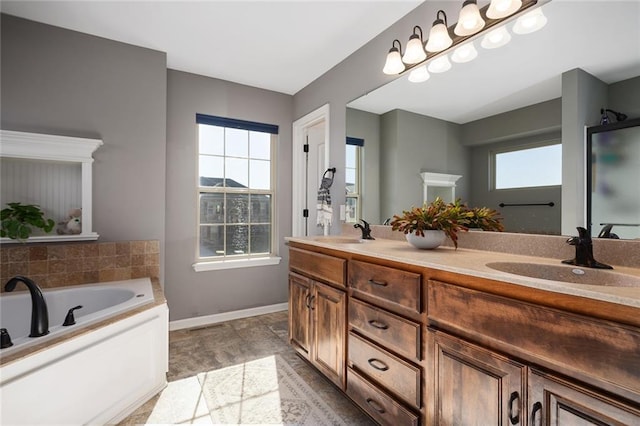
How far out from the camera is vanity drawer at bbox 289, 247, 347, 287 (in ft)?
5.70

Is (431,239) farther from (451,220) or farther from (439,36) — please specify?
(439,36)

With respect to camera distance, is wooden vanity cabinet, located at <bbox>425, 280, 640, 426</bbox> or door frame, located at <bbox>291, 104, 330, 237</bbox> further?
door frame, located at <bbox>291, 104, 330, 237</bbox>

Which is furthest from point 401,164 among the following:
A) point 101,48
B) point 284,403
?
point 101,48

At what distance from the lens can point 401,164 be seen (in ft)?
6.97

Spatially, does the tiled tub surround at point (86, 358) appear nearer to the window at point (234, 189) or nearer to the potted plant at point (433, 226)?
the window at point (234, 189)

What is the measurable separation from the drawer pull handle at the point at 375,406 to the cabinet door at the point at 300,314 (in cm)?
63

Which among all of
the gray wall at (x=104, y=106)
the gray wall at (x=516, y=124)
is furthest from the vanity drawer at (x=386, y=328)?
the gray wall at (x=104, y=106)

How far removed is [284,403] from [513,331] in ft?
4.63

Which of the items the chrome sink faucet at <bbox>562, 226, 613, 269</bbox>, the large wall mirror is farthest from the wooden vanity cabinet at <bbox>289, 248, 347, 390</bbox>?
the chrome sink faucet at <bbox>562, 226, 613, 269</bbox>

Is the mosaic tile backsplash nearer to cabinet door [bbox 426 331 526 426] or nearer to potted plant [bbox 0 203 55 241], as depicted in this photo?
potted plant [bbox 0 203 55 241]

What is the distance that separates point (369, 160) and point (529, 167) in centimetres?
116

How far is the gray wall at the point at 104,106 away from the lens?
221 cm

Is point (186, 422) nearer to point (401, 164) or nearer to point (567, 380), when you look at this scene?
point (567, 380)

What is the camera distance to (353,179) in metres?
2.60
